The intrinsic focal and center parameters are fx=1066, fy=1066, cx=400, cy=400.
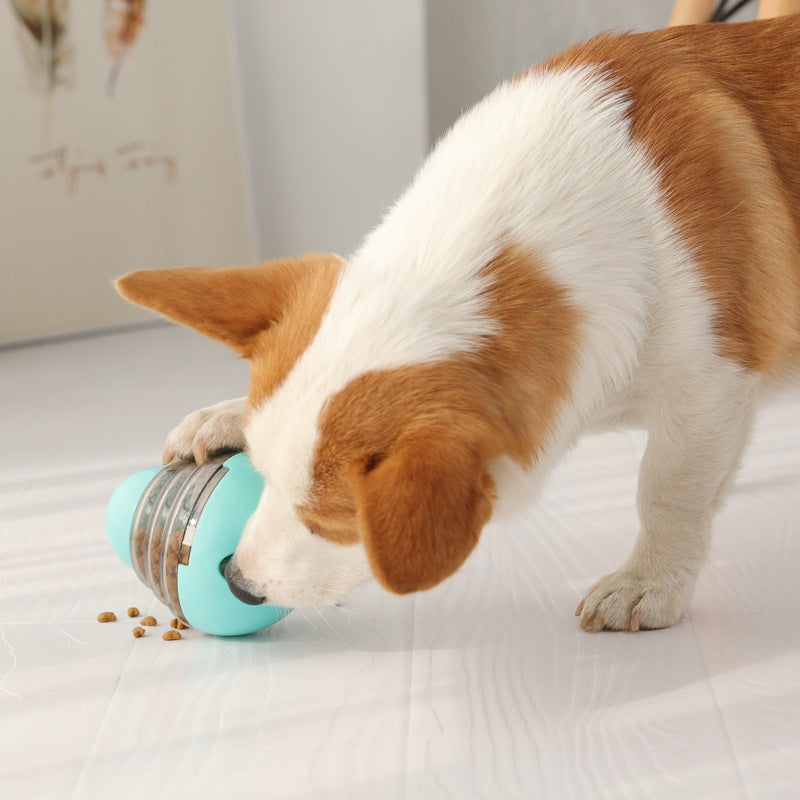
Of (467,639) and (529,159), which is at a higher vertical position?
(529,159)

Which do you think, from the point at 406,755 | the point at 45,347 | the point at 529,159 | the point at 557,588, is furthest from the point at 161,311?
the point at 45,347

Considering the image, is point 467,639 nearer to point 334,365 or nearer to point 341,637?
point 341,637

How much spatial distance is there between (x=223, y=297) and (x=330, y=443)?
0.99ft

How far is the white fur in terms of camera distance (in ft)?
4.32

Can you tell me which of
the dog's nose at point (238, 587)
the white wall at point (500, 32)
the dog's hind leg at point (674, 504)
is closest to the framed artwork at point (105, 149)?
the white wall at point (500, 32)

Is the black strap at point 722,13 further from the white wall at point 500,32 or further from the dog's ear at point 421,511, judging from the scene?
the dog's ear at point 421,511

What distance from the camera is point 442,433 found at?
1.21m

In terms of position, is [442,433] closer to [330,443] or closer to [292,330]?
[330,443]

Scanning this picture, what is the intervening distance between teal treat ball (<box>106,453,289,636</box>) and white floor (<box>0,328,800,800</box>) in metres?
0.07

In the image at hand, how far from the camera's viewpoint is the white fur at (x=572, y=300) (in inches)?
51.9

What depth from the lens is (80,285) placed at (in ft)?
11.7

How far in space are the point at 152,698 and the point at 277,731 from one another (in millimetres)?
209

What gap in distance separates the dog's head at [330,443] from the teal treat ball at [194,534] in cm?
8

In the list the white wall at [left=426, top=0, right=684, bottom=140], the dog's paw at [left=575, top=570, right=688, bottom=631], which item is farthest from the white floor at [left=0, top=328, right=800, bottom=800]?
the white wall at [left=426, top=0, right=684, bottom=140]
